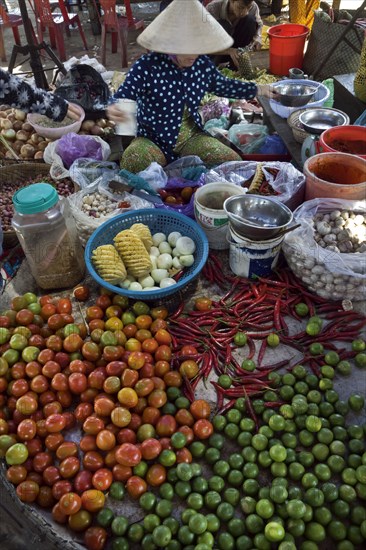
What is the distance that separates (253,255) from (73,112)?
2.40 meters

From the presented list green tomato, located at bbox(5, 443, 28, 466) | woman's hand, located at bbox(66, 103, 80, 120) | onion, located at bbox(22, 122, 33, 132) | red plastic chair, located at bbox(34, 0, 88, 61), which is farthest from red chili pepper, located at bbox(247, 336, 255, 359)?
red plastic chair, located at bbox(34, 0, 88, 61)

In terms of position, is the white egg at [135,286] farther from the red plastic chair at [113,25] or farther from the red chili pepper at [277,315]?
the red plastic chair at [113,25]

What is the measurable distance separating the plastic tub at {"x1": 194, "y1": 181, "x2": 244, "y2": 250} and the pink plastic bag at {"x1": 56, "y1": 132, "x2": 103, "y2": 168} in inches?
47.8

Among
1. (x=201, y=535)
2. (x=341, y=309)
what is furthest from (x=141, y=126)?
(x=201, y=535)

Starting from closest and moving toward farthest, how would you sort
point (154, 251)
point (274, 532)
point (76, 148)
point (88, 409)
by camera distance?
1. point (274, 532)
2. point (88, 409)
3. point (154, 251)
4. point (76, 148)

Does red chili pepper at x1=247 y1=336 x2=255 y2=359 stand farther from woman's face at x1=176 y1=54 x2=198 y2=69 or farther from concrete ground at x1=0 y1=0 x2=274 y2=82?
concrete ground at x1=0 y1=0 x2=274 y2=82

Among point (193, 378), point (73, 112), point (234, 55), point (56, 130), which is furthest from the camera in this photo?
point (234, 55)

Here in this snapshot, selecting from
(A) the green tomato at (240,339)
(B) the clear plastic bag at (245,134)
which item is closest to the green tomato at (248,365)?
(A) the green tomato at (240,339)

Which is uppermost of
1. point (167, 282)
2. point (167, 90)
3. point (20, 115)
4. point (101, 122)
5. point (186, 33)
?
point (186, 33)

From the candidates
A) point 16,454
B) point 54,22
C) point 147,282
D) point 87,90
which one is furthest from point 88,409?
point 54,22

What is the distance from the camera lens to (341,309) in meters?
2.53

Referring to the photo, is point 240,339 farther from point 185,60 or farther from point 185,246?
point 185,60

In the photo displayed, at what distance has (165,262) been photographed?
104 inches

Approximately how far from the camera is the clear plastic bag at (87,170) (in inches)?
127
